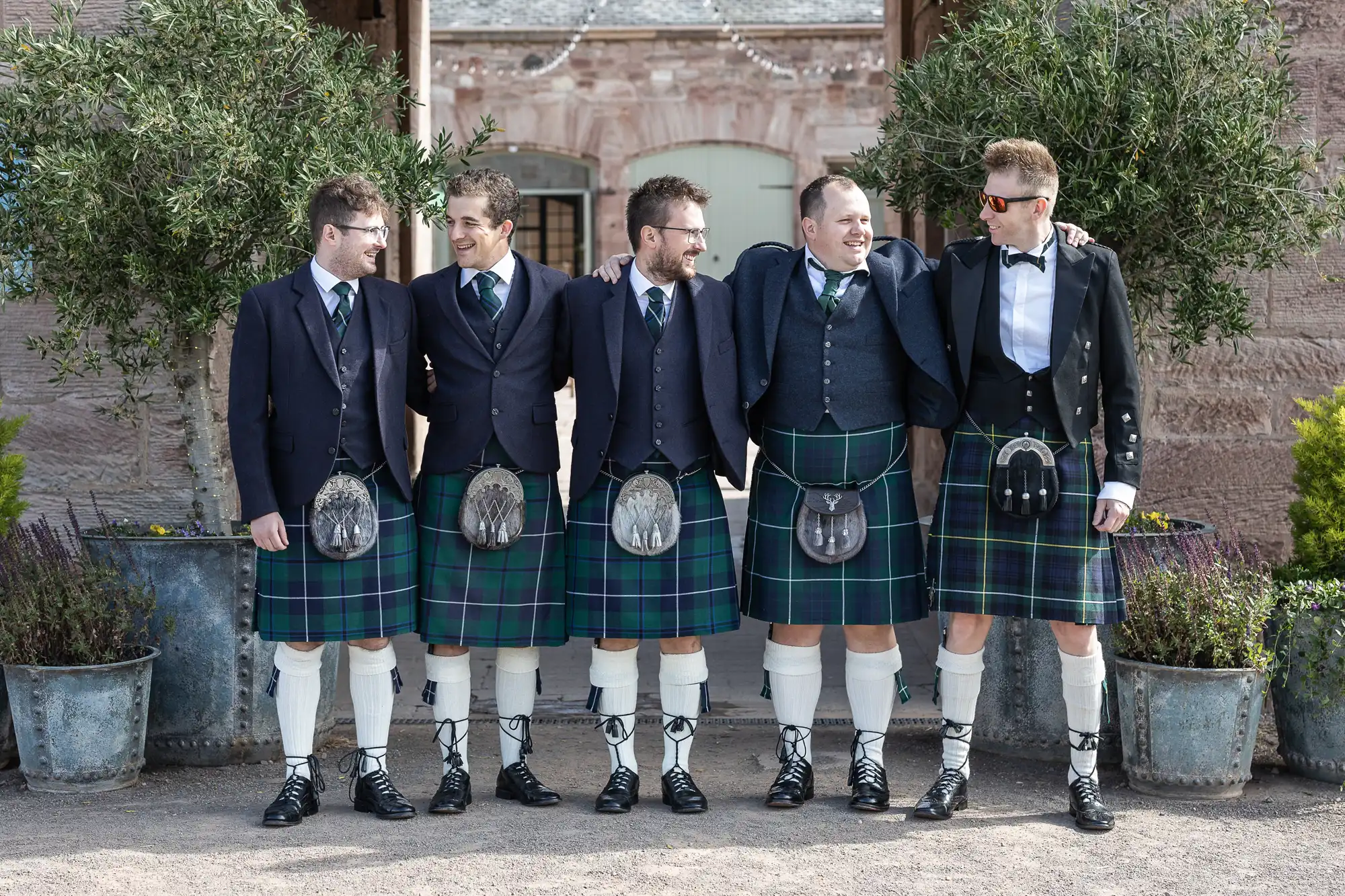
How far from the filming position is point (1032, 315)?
4.14m

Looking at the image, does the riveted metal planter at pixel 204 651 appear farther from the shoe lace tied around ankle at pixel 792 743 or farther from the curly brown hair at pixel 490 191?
the shoe lace tied around ankle at pixel 792 743

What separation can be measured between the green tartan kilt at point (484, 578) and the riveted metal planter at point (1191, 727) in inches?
66.3

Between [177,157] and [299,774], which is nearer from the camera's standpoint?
[299,774]

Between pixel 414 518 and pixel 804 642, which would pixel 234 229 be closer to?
pixel 414 518

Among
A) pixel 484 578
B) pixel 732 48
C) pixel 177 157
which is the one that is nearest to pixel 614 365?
pixel 484 578

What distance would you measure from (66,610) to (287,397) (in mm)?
1005

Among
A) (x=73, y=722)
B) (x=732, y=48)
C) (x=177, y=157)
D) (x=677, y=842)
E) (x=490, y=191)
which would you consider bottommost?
(x=677, y=842)

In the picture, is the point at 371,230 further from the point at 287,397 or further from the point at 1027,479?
the point at 1027,479

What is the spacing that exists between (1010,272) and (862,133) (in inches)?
573

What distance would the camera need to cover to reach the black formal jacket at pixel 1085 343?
4090 millimetres

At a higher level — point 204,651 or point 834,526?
point 834,526

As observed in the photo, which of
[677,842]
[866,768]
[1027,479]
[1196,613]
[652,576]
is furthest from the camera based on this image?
[1196,613]

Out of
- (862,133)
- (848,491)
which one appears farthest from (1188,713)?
(862,133)

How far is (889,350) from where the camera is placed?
4191 millimetres
